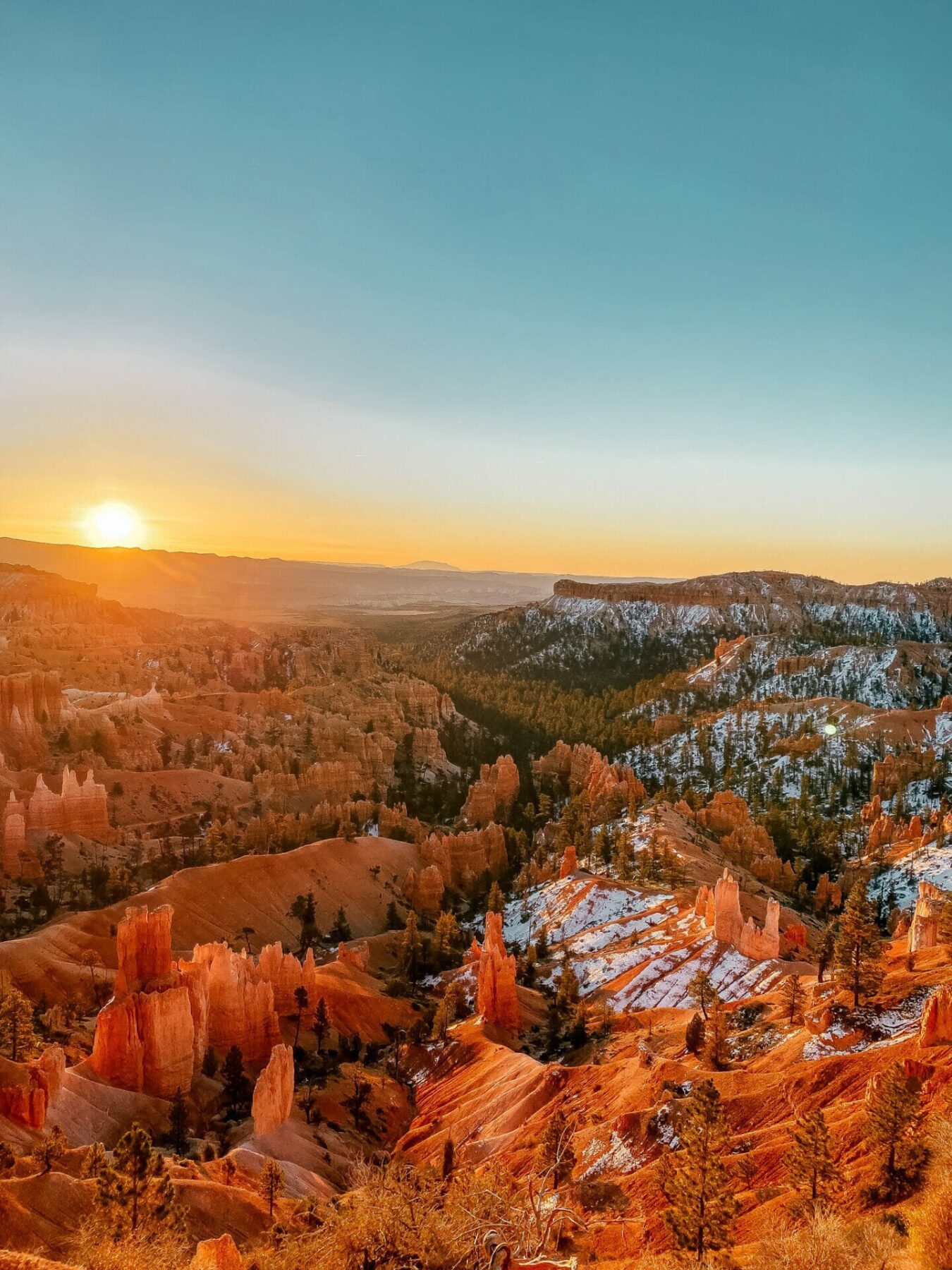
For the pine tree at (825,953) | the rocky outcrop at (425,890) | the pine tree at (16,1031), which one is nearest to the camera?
the pine tree at (16,1031)

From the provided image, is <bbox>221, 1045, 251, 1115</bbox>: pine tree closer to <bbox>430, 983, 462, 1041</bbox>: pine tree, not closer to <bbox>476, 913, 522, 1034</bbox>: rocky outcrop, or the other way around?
<bbox>430, 983, 462, 1041</bbox>: pine tree

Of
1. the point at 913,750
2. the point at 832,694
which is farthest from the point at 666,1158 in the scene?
the point at 832,694

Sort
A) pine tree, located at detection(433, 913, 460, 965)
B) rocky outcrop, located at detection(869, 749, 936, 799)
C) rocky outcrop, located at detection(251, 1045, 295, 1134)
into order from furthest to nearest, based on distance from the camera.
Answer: rocky outcrop, located at detection(869, 749, 936, 799) < pine tree, located at detection(433, 913, 460, 965) < rocky outcrop, located at detection(251, 1045, 295, 1134)

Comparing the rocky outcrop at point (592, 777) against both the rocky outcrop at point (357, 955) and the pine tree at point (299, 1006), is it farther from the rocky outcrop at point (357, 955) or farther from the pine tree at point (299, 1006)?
the pine tree at point (299, 1006)

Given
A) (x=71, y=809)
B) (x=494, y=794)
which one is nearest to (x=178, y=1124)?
(x=71, y=809)

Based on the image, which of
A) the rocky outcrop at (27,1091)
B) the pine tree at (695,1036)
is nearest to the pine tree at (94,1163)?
the rocky outcrop at (27,1091)

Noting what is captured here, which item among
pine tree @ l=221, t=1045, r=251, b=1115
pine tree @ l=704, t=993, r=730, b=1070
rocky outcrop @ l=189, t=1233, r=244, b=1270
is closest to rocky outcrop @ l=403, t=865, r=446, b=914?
pine tree @ l=221, t=1045, r=251, b=1115

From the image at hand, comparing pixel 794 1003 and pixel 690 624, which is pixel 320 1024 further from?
pixel 690 624
